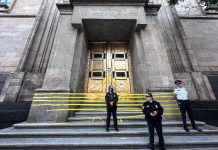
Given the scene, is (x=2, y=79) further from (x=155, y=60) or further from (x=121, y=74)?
(x=155, y=60)

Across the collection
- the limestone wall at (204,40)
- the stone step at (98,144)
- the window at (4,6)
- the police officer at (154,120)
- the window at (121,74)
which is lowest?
the stone step at (98,144)

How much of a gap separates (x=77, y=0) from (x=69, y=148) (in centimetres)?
978

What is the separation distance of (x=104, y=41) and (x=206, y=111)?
878 cm

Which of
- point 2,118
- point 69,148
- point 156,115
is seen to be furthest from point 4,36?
point 156,115

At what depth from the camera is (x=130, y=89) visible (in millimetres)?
10922

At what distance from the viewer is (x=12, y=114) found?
782 centimetres

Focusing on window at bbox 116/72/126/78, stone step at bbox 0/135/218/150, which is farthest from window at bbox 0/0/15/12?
stone step at bbox 0/135/218/150

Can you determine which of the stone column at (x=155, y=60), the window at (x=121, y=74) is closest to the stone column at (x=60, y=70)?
the window at (x=121, y=74)

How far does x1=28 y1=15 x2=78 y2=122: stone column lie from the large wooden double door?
9.00ft

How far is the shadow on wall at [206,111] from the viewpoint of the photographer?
318 inches

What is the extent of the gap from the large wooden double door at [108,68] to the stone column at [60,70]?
2744mm

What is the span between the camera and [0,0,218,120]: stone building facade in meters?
8.87

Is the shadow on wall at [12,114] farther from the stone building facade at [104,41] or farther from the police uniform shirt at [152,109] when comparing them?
the police uniform shirt at [152,109]

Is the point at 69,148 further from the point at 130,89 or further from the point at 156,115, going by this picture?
the point at 130,89
